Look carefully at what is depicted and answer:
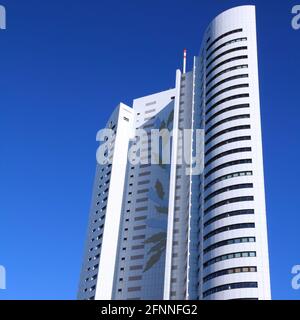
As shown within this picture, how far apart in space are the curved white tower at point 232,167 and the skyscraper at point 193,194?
237 mm

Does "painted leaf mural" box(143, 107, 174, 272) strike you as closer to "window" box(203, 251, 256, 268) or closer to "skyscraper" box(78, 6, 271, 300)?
"skyscraper" box(78, 6, 271, 300)

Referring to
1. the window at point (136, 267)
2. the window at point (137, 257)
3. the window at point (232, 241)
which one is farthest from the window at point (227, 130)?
the window at point (136, 267)

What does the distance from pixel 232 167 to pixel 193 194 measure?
1635 cm

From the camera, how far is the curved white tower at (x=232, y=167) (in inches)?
3723

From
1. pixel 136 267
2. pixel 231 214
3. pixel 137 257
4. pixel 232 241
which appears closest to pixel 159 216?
pixel 137 257

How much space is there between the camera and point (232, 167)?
4230 inches

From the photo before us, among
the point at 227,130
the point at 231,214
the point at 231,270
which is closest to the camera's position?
the point at 231,270

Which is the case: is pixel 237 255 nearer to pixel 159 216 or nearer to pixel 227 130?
pixel 227 130

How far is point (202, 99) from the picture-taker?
133m

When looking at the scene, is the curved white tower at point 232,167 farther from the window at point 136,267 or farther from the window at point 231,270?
the window at point 136,267

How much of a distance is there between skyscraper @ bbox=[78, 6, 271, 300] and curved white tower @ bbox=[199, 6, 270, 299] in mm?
237

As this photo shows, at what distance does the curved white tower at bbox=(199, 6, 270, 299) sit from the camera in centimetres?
9456
